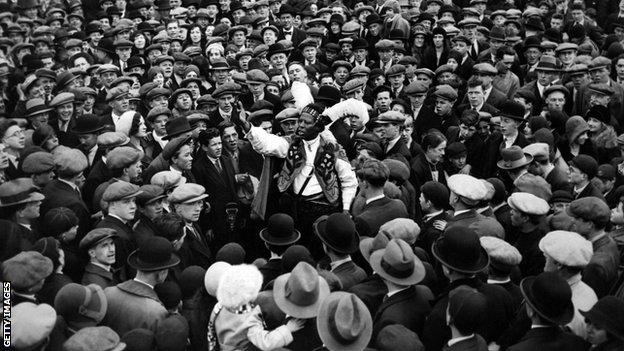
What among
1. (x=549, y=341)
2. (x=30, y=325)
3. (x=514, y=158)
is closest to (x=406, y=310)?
(x=549, y=341)

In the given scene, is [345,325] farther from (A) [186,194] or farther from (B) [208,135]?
(B) [208,135]

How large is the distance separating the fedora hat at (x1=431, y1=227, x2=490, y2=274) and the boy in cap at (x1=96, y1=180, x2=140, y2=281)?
2818 mm

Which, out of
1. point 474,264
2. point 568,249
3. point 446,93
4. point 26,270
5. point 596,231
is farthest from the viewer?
point 446,93

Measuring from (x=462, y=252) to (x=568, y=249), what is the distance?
810 millimetres

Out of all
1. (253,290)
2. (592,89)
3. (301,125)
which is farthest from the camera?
(592,89)

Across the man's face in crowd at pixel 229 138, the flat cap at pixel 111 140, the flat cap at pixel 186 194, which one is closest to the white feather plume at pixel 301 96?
the man's face in crowd at pixel 229 138

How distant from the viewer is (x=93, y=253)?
5.37 metres

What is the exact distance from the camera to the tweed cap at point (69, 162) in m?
6.93

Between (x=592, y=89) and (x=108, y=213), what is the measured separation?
6963 millimetres

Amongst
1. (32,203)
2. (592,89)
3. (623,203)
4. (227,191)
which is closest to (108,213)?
(32,203)

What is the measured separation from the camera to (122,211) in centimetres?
612

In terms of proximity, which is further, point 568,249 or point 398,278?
point 568,249

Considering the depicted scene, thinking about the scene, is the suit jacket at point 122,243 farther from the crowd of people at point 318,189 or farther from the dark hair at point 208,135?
the dark hair at point 208,135

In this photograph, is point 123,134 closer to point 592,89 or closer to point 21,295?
point 21,295
